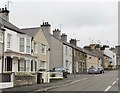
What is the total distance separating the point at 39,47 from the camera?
42250 mm

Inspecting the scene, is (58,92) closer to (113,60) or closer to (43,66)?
(43,66)

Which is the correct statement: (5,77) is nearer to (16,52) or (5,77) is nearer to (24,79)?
(24,79)

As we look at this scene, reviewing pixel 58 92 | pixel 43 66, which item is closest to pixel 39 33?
pixel 43 66

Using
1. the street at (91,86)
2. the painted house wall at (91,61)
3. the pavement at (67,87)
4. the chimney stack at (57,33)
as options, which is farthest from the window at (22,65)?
the painted house wall at (91,61)

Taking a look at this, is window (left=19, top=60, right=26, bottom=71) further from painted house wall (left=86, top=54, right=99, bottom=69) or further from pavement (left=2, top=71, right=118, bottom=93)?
painted house wall (left=86, top=54, right=99, bottom=69)

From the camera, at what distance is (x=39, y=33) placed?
140ft

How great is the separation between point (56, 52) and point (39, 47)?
465 inches

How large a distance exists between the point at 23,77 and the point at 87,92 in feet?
29.7

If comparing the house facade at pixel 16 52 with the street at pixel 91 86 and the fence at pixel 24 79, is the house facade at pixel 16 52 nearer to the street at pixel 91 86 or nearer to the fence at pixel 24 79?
the fence at pixel 24 79

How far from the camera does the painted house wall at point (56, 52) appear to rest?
53.5m

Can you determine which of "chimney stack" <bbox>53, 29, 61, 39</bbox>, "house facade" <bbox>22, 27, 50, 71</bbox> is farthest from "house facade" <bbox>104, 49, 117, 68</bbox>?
"house facade" <bbox>22, 27, 50, 71</bbox>

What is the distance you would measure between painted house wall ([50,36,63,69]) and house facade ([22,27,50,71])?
7.40 meters

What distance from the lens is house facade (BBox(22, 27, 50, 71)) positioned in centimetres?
4028

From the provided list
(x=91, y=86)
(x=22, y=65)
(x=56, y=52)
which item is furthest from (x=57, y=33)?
(x=91, y=86)
